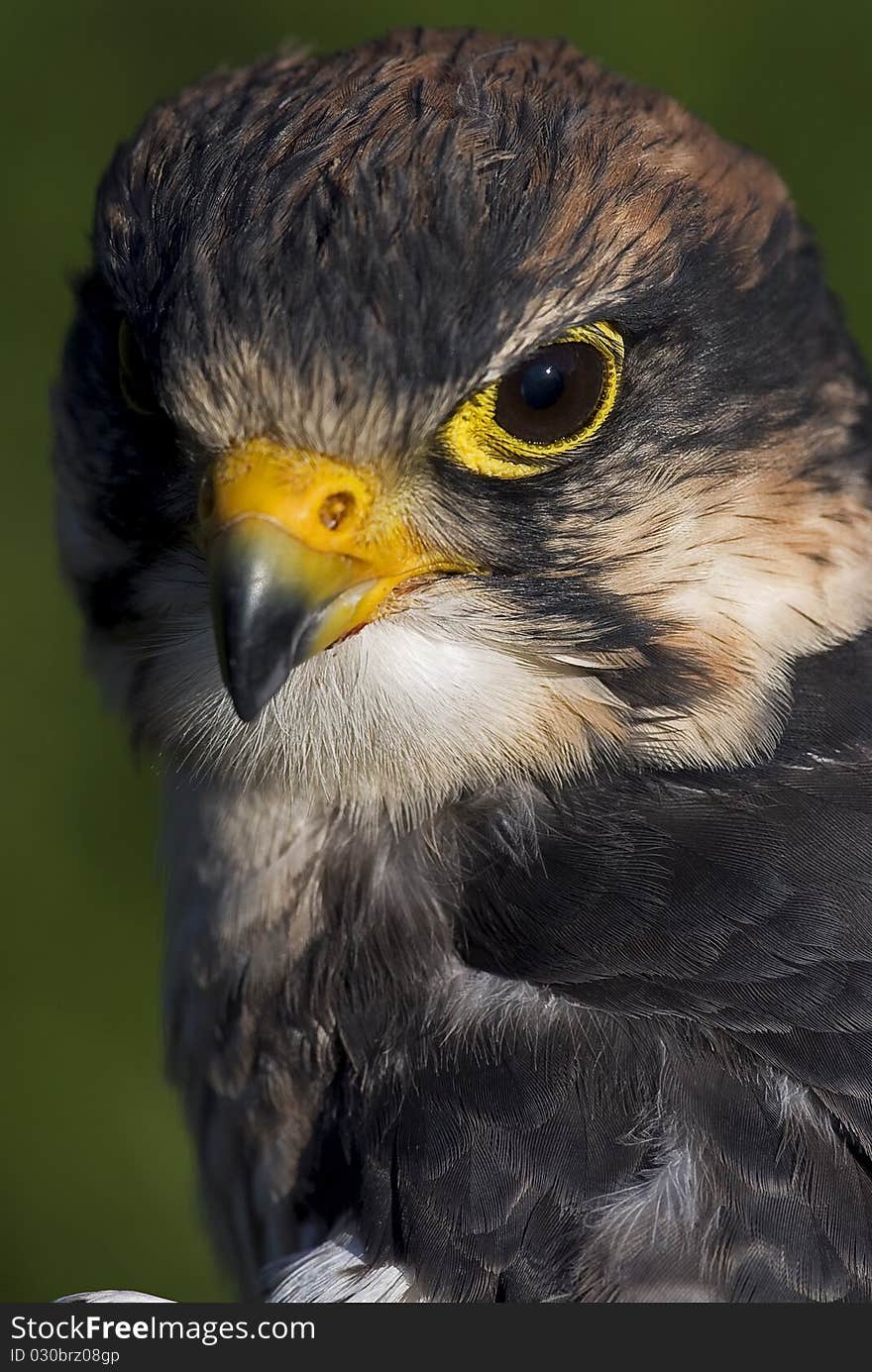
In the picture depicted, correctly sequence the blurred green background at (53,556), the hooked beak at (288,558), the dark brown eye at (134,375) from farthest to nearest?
the blurred green background at (53,556) < the dark brown eye at (134,375) < the hooked beak at (288,558)

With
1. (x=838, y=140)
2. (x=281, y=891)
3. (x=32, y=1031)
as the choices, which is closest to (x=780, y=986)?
(x=281, y=891)

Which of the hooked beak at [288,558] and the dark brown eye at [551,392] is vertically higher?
the dark brown eye at [551,392]

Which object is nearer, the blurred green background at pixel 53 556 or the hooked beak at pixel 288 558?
the hooked beak at pixel 288 558

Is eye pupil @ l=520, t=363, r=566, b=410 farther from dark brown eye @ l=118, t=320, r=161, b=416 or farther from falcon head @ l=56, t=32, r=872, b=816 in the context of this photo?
dark brown eye @ l=118, t=320, r=161, b=416

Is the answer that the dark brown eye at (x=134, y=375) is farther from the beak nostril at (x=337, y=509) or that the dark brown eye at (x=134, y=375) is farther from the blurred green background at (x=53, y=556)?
the blurred green background at (x=53, y=556)

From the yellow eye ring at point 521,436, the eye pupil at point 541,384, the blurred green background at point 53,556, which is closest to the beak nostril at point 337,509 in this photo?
the yellow eye ring at point 521,436

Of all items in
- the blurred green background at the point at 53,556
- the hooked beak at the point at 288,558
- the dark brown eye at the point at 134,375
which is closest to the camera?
the hooked beak at the point at 288,558

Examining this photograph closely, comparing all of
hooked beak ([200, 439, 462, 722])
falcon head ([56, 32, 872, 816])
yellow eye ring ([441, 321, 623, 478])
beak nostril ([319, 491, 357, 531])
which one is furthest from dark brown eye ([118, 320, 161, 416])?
yellow eye ring ([441, 321, 623, 478])

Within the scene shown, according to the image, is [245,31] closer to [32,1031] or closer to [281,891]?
[32,1031]
